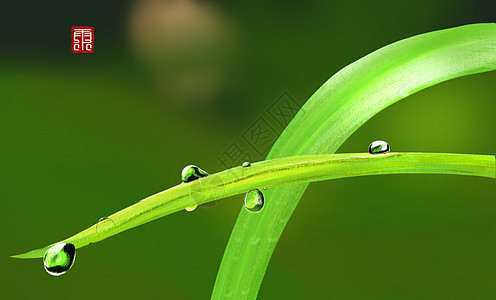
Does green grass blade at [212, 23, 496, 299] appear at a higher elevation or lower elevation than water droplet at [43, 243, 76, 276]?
higher

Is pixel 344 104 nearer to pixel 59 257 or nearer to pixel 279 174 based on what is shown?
pixel 279 174

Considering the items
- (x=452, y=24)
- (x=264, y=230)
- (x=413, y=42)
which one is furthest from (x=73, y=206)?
(x=452, y=24)

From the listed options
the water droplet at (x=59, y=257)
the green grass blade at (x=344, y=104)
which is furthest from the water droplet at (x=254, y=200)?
the water droplet at (x=59, y=257)

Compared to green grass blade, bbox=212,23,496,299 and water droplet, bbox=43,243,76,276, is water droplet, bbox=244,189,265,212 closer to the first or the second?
green grass blade, bbox=212,23,496,299

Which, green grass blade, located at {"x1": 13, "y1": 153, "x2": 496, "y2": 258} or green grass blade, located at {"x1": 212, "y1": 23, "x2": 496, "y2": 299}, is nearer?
green grass blade, located at {"x1": 13, "y1": 153, "x2": 496, "y2": 258}

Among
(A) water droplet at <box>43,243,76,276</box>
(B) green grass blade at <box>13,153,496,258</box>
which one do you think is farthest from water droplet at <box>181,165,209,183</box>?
(A) water droplet at <box>43,243,76,276</box>

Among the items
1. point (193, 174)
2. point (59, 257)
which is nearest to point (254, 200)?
point (193, 174)
